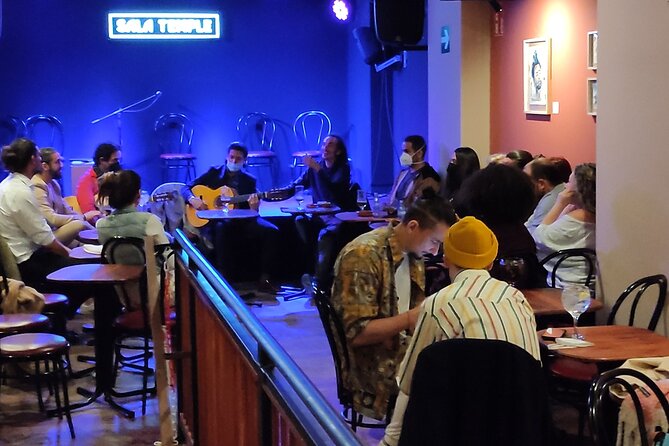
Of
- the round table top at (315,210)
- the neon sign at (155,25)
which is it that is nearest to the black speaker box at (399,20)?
the round table top at (315,210)

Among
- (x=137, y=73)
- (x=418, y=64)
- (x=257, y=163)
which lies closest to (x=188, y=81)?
(x=137, y=73)

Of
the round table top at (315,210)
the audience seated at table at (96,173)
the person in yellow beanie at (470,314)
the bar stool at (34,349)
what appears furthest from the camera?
the audience seated at table at (96,173)

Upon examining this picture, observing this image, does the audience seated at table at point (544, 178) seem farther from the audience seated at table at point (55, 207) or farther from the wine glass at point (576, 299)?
the audience seated at table at point (55, 207)

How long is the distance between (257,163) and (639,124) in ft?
28.5

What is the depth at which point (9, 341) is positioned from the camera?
14.9ft

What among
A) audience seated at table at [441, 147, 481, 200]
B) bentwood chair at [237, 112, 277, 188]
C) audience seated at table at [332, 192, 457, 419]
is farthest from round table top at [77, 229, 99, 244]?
bentwood chair at [237, 112, 277, 188]

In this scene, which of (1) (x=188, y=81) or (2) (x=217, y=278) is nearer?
(2) (x=217, y=278)

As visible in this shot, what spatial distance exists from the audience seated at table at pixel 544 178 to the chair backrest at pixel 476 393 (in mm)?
3473

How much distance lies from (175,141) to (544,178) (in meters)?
7.66

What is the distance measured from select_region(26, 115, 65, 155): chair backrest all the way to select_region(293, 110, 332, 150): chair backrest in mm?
3165

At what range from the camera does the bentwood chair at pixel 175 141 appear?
1238cm

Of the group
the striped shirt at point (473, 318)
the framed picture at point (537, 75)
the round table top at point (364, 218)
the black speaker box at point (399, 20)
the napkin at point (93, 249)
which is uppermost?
the black speaker box at point (399, 20)

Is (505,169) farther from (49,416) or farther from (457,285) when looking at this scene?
(49,416)

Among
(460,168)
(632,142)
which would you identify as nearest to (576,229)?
(632,142)
